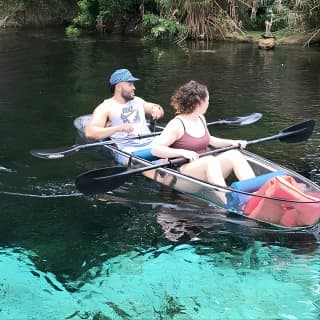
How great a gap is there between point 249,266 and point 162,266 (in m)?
0.66

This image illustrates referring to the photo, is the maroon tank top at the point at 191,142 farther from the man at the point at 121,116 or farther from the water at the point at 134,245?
the man at the point at 121,116

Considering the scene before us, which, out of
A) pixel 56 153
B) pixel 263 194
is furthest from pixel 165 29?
pixel 263 194

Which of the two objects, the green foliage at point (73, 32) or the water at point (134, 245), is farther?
the green foliage at point (73, 32)

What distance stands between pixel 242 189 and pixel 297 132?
1.59 metres

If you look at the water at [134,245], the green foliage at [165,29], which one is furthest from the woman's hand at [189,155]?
the green foliage at [165,29]

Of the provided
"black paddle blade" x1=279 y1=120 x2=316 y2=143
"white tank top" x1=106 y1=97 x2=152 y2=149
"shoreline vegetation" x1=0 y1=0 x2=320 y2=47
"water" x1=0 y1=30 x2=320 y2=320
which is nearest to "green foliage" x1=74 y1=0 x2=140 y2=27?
"shoreline vegetation" x1=0 y1=0 x2=320 y2=47

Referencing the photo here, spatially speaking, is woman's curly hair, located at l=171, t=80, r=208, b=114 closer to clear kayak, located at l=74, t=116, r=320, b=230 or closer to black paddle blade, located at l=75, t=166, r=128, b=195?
clear kayak, located at l=74, t=116, r=320, b=230

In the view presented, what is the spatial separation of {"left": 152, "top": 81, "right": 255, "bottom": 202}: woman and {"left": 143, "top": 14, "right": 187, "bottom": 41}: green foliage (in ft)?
41.4

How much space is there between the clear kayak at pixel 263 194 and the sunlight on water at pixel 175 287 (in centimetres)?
28

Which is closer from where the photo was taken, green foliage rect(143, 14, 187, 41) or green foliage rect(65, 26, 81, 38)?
green foliage rect(143, 14, 187, 41)

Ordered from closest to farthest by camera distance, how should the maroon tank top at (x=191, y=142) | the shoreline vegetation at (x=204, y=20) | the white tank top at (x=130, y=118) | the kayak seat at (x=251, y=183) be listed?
the kayak seat at (x=251, y=183) → the maroon tank top at (x=191, y=142) → the white tank top at (x=130, y=118) → the shoreline vegetation at (x=204, y=20)

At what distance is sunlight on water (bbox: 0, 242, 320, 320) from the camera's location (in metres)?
3.75

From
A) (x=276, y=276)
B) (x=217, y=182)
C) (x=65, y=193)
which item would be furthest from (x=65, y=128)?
(x=276, y=276)

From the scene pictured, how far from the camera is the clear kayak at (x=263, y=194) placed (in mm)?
4531
